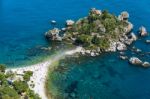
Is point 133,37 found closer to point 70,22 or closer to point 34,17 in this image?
point 70,22

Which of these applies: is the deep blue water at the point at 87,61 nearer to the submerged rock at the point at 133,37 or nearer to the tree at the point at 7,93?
the submerged rock at the point at 133,37

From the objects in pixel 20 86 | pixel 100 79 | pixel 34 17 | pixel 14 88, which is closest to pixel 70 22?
pixel 34 17

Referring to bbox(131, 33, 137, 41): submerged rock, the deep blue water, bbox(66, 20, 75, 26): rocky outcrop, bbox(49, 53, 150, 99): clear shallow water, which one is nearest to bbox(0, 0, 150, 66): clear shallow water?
the deep blue water

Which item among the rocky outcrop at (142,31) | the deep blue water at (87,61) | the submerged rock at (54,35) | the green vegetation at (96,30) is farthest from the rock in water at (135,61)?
the submerged rock at (54,35)

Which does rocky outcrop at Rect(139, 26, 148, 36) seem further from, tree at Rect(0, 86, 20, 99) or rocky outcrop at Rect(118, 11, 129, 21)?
tree at Rect(0, 86, 20, 99)

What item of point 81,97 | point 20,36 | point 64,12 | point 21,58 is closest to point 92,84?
point 81,97

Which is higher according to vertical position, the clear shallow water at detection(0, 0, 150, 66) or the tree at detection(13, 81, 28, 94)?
the clear shallow water at detection(0, 0, 150, 66)
